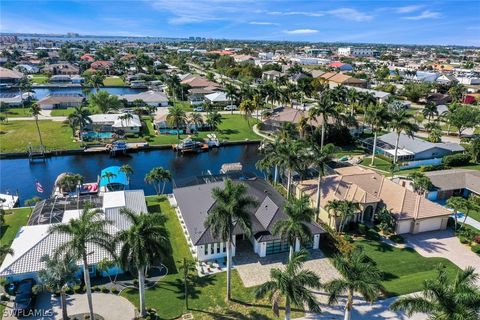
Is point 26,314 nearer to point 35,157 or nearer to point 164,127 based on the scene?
point 35,157

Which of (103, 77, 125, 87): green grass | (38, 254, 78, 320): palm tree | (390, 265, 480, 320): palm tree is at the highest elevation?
(103, 77, 125, 87): green grass

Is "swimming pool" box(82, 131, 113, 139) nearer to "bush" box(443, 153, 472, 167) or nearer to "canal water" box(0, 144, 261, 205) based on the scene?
"canal water" box(0, 144, 261, 205)

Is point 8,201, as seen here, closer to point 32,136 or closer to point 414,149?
point 32,136

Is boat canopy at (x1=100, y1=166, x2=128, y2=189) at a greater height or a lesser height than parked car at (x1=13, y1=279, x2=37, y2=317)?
greater

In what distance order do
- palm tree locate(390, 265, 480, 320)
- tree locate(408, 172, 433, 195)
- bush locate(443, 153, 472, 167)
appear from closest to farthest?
palm tree locate(390, 265, 480, 320), tree locate(408, 172, 433, 195), bush locate(443, 153, 472, 167)

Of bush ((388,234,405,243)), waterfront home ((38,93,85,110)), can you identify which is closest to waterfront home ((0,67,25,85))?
waterfront home ((38,93,85,110))

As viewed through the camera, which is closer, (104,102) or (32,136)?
(32,136)

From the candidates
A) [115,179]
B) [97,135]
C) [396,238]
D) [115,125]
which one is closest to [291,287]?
[396,238]
